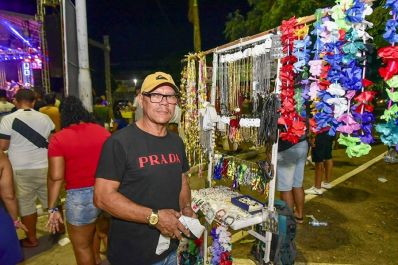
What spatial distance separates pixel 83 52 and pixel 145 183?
332cm

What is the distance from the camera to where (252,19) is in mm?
10867

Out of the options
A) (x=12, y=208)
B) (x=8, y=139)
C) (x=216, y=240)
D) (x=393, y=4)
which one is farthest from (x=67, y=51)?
(x=393, y=4)

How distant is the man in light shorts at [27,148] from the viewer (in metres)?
3.82

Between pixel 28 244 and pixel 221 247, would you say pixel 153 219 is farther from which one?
pixel 28 244

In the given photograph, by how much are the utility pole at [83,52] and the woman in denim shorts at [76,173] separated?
162cm

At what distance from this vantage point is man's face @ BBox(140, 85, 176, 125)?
1.99m

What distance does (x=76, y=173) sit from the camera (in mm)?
2953

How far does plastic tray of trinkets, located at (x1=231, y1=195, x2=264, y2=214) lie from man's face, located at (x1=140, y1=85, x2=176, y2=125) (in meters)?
1.43

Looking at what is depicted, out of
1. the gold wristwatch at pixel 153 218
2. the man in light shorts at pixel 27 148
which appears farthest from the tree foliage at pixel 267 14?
the man in light shorts at pixel 27 148

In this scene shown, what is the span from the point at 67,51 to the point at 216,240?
3.20 meters

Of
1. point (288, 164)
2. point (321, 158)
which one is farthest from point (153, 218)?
point (321, 158)

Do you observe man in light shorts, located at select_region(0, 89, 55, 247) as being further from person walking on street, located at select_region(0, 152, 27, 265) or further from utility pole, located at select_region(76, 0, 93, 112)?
person walking on street, located at select_region(0, 152, 27, 265)

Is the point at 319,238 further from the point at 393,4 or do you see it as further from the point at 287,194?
the point at 393,4

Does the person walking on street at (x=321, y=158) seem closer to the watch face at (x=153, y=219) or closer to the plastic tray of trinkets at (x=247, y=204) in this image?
the plastic tray of trinkets at (x=247, y=204)
